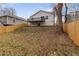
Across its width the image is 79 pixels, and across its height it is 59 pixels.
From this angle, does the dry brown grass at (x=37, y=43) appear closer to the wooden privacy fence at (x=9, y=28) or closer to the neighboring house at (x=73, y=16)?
the wooden privacy fence at (x=9, y=28)

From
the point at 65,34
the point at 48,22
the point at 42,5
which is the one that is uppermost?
the point at 42,5

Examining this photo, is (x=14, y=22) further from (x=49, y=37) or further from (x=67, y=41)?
(x=67, y=41)

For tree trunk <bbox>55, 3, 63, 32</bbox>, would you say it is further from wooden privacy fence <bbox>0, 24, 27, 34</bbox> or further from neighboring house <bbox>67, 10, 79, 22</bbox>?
wooden privacy fence <bbox>0, 24, 27, 34</bbox>

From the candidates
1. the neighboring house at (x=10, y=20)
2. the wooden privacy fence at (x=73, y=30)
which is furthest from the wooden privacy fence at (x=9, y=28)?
the wooden privacy fence at (x=73, y=30)

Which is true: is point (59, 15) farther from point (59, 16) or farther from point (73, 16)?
point (73, 16)

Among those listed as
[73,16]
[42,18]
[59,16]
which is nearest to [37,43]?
[42,18]

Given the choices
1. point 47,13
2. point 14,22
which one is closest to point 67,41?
point 47,13

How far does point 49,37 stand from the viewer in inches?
83.1

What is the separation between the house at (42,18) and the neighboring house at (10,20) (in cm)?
13

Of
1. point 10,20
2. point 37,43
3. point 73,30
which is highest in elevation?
point 10,20

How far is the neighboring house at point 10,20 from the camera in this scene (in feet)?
6.92

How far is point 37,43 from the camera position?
210 centimetres

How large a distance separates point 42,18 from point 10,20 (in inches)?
15.0

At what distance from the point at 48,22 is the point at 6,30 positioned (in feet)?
1.67
